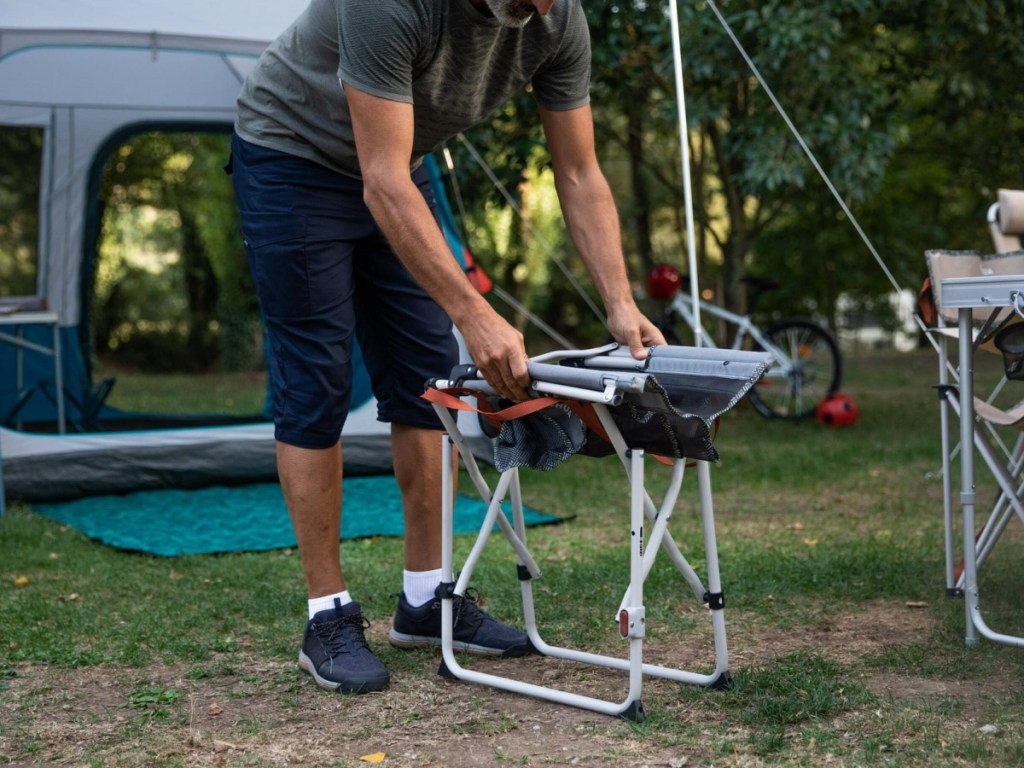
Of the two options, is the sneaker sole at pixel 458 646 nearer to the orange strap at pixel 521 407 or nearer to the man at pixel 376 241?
the man at pixel 376 241

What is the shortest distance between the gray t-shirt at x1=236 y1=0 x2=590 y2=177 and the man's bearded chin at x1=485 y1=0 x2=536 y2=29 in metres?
0.07

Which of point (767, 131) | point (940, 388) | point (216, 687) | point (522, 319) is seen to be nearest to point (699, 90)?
point (767, 131)

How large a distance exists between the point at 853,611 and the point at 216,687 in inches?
54.2

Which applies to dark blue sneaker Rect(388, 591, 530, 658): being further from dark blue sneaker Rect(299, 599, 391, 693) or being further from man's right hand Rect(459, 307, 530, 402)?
man's right hand Rect(459, 307, 530, 402)

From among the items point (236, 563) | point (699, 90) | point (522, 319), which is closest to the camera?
point (236, 563)

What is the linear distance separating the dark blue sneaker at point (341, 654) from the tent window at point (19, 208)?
350 inches

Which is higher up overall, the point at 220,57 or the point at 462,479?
the point at 220,57

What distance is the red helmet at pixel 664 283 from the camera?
22.6ft

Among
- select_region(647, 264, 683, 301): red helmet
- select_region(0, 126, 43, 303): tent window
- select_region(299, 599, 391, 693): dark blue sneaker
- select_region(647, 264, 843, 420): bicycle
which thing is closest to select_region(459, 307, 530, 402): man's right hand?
select_region(299, 599, 391, 693): dark blue sneaker

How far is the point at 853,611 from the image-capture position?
8.87 feet

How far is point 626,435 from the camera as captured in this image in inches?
79.4

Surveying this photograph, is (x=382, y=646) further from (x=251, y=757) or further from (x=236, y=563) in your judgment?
(x=236, y=563)

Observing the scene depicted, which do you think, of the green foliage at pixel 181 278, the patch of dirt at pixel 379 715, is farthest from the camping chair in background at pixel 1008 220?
the green foliage at pixel 181 278

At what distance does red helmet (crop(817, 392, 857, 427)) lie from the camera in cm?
Answer: 648
